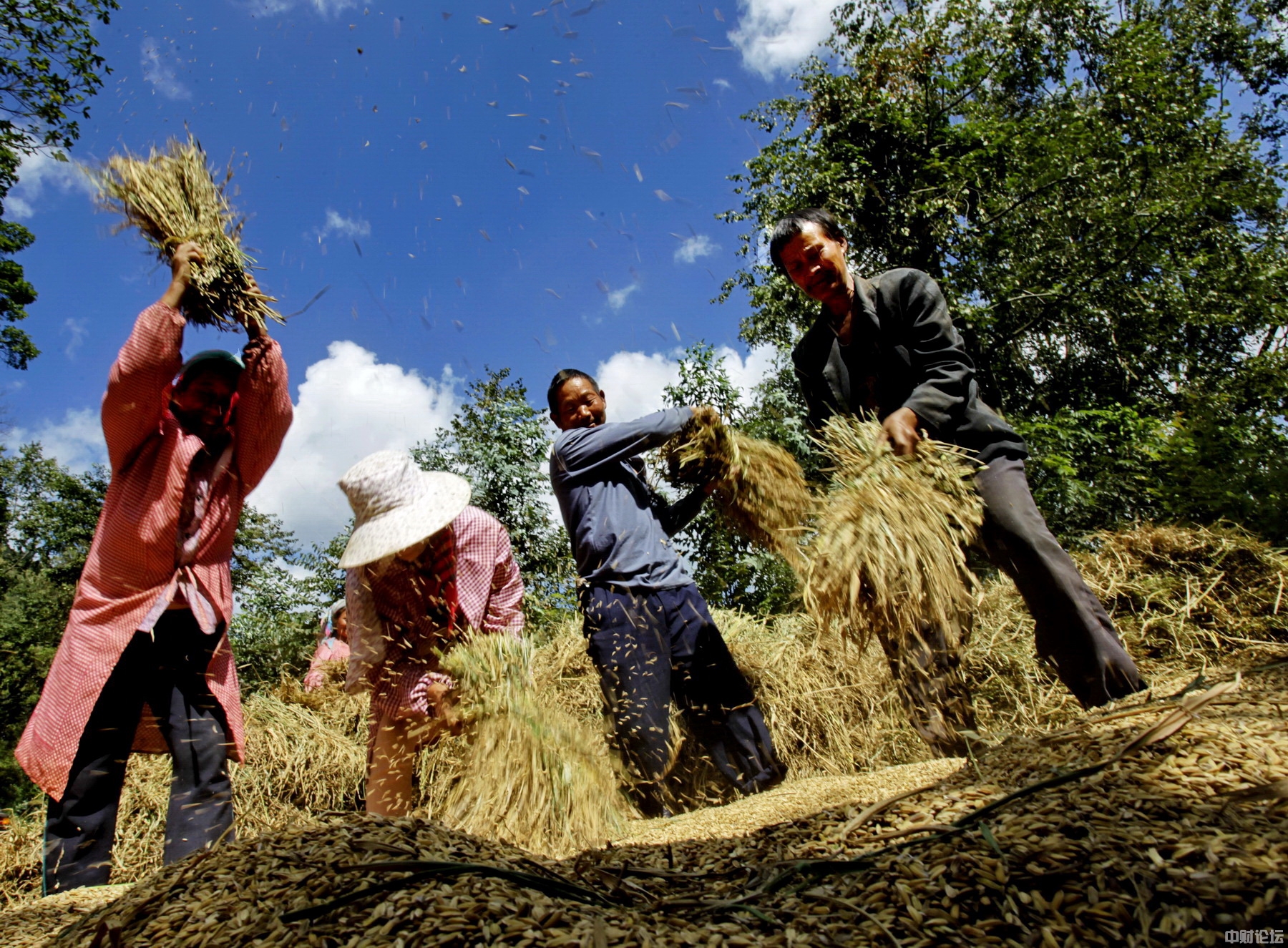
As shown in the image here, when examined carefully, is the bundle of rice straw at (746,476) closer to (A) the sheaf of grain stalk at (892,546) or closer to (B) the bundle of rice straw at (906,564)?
(B) the bundle of rice straw at (906,564)

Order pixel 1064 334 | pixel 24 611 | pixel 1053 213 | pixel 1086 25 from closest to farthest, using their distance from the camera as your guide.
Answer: pixel 1053 213 → pixel 1064 334 → pixel 1086 25 → pixel 24 611

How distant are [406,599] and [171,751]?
0.85m

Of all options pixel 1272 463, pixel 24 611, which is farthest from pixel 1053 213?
pixel 24 611

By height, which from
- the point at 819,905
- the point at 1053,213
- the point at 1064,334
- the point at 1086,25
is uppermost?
the point at 1086,25

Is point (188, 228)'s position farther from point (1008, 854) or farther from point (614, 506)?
point (1008, 854)

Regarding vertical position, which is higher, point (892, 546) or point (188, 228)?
point (188, 228)

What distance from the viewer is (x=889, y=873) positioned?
1.18 m

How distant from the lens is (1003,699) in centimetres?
370

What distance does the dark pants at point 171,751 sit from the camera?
2211mm

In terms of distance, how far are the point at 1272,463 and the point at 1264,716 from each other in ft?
18.0

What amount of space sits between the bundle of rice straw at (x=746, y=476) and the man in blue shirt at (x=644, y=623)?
0.12m

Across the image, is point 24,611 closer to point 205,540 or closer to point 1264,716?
point 205,540

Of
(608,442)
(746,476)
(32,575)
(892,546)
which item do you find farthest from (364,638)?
(32,575)

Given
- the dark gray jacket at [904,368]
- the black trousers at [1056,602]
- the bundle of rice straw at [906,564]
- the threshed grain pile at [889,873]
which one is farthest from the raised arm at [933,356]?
the threshed grain pile at [889,873]
